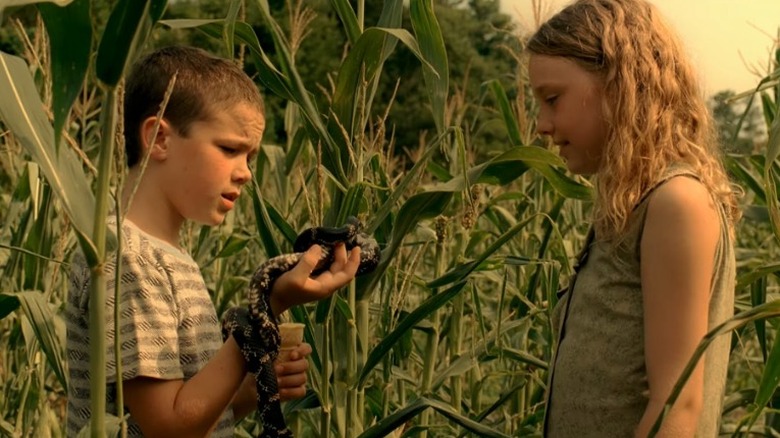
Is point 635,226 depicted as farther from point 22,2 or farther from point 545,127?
point 22,2

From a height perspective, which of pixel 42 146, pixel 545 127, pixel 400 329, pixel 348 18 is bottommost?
pixel 400 329

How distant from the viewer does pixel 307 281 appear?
80.0 inches

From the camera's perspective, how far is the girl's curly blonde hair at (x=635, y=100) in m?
2.31

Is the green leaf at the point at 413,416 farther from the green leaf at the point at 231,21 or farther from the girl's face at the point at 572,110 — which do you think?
the green leaf at the point at 231,21

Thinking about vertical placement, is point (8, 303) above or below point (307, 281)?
below

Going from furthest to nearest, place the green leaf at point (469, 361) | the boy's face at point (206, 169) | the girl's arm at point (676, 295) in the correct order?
the green leaf at point (469, 361) → the boy's face at point (206, 169) → the girl's arm at point (676, 295)

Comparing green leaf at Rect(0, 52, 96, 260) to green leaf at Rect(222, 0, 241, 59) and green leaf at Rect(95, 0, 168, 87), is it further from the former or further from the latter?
green leaf at Rect(222, 0, 241, 59)

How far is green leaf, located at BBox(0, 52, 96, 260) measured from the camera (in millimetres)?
1522

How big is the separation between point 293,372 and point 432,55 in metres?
0.80

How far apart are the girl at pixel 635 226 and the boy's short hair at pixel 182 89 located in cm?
57

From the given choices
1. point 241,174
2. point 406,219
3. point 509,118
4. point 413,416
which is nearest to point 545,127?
point 406,219

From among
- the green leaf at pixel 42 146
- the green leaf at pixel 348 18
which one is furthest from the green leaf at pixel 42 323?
the green leaf at pixel 42 146

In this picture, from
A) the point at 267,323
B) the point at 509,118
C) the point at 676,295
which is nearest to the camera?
the point at 267,323

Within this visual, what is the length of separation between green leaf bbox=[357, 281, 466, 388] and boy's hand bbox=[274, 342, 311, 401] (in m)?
0.37
